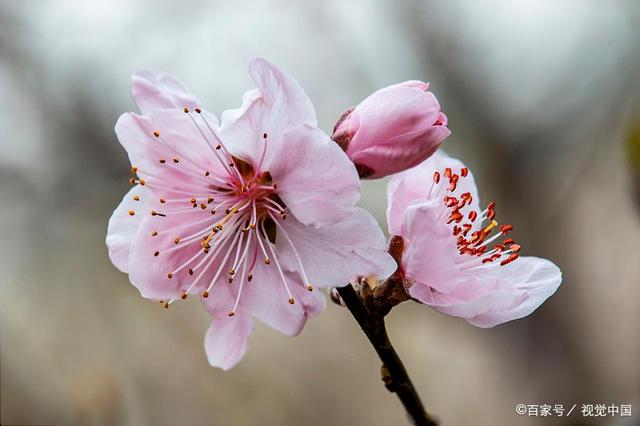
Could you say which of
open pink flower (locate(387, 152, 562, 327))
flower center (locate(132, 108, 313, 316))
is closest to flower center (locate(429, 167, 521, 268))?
open pink flower (locate(387, 152, 562, 327))

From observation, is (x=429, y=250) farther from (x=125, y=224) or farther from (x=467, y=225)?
(x=125, y=224)

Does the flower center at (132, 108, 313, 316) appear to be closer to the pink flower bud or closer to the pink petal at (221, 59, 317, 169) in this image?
the pink petal at (221, 59, 317, 169)

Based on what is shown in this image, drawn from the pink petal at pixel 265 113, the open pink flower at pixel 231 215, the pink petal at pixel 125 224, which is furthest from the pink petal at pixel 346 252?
the pink petal at pixel 125 224

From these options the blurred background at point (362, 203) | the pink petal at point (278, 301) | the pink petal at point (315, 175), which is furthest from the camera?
the blurred background at point (362, 203)

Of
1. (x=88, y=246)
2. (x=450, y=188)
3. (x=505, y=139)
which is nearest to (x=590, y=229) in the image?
(x=505, y=139)

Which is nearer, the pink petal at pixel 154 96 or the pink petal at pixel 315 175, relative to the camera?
the pink petal at pixel 315 175

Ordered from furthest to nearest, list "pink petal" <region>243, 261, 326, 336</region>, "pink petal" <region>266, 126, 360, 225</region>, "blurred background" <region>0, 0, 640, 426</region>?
1. "blurred background" <region>0, 0, 640, 426</region>
2. "pink petal" <region>243, 261, 326, 336</region>
3. "pink petal" <region>266, 126, 360, 225</region>

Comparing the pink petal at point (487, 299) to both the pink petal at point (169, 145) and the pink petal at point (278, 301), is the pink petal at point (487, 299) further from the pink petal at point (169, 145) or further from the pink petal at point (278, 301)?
the pink petal at point (169, 145)

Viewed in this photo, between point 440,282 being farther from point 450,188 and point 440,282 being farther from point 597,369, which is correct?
point 597,369
